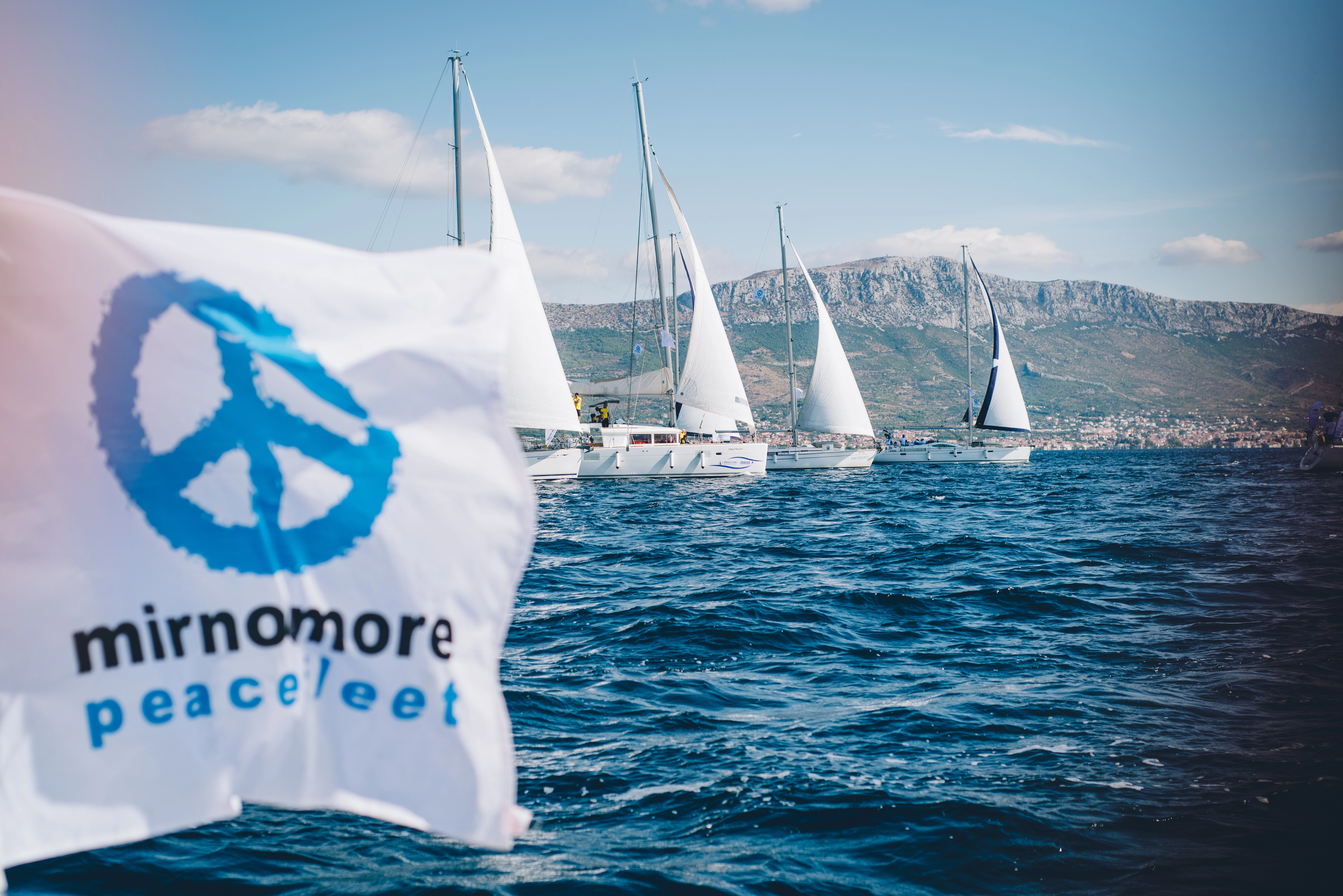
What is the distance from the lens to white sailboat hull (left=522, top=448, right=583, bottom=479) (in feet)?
118

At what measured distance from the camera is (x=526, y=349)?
92.3 feet

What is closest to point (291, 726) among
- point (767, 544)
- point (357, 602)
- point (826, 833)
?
point (357, 602)

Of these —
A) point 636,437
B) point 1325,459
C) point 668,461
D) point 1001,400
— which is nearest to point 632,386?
point 636,437

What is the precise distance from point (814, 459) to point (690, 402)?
11.6 metres

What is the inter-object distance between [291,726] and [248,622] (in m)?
0.29

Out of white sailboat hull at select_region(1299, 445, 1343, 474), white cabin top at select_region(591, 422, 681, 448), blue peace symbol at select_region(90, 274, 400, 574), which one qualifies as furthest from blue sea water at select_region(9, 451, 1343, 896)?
white sailboat hull at select_region(1299, 445, 1343, 474)

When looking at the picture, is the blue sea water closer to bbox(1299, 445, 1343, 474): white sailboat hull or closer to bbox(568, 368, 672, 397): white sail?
bbox(568, 368, 672, 397): white sail

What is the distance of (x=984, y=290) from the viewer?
52781 mm

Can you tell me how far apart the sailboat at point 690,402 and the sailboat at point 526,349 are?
286 inches

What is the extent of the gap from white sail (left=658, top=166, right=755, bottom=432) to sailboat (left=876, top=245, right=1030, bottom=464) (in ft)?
72.8

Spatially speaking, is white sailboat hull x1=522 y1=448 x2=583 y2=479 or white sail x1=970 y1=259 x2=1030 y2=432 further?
white sail x1=970 y1=259 x2=1030 y2=432

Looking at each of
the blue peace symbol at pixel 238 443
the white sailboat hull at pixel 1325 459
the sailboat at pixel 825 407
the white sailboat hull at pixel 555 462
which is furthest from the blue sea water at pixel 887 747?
the white sailboat hull at pixel 1325 459

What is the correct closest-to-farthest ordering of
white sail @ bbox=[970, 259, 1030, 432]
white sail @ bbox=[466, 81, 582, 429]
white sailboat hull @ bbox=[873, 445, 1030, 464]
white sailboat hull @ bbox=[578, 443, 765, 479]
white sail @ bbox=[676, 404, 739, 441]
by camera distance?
white sail @ bbox=[466, 81, 582, 429], white sailboat hull @ bbox=[578, 443, 765, 479], white sail @ bbox=[676, 404, 739, 441], white sail @ bbox=[970, 259, 1030, 432], white sailboat hull @ bbox=[873, 445, 1030, 464]

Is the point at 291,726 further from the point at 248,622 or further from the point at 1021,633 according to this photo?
the point at 1021,633
